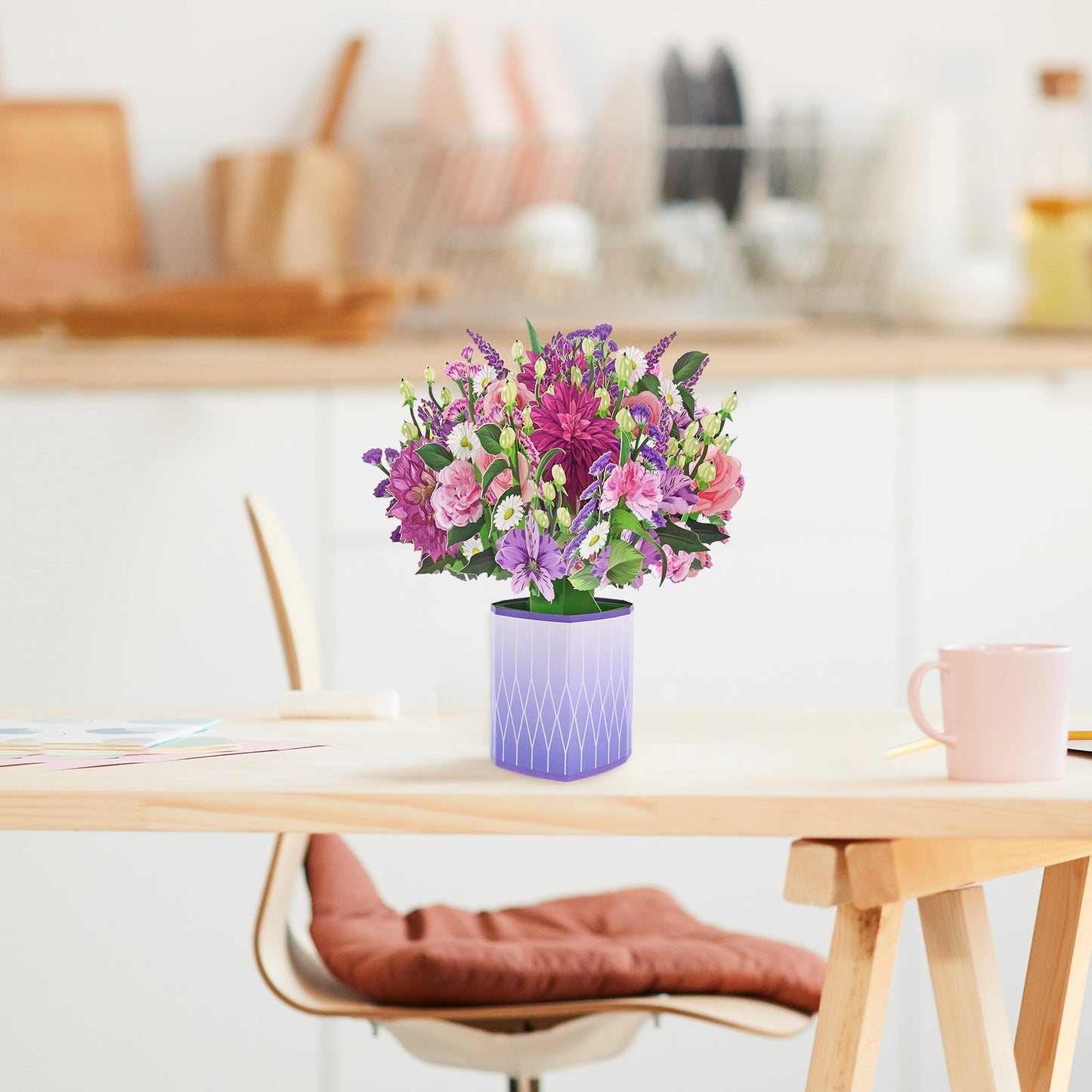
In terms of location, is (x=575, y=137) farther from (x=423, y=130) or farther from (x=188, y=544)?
(x=188, y=544)

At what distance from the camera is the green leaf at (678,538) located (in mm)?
804

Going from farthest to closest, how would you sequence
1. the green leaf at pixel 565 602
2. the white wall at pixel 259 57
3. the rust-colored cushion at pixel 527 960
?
the white wall at pixel 259 57 < the rust-colored cushion at pixel 527 960 < the green leaf at pixel 565 602

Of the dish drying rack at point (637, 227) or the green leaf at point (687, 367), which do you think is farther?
the dish drying rack at point (637, 227)

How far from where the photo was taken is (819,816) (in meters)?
0.74

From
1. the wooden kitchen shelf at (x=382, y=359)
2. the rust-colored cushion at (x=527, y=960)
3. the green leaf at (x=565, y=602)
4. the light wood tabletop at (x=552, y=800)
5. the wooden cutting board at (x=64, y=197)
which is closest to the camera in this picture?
the light wood tabletop at (x=552, y=800)

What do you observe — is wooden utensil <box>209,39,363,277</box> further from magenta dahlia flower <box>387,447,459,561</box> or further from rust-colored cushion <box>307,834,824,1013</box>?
magenta dahlia flower <box>387,447,459,561</box>

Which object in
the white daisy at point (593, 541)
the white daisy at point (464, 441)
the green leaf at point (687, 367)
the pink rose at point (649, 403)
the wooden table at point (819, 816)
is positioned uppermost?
the green leaf at point (687, 367)

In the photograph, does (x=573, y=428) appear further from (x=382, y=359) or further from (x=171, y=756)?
(x=382, y=359)

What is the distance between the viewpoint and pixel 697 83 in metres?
2.06

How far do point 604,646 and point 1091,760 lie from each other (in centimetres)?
29

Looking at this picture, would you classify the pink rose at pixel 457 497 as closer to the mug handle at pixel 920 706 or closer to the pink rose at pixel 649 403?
the pink rose at pixel 649 403

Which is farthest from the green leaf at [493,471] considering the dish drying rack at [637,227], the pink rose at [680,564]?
the dish drying rack at [637,227]

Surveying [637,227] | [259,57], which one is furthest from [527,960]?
[259,57]

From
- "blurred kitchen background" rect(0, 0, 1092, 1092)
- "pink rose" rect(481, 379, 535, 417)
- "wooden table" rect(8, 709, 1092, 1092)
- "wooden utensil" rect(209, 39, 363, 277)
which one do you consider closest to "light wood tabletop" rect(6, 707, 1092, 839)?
"wooden table" rect(8, 709, 1092, 1092)
